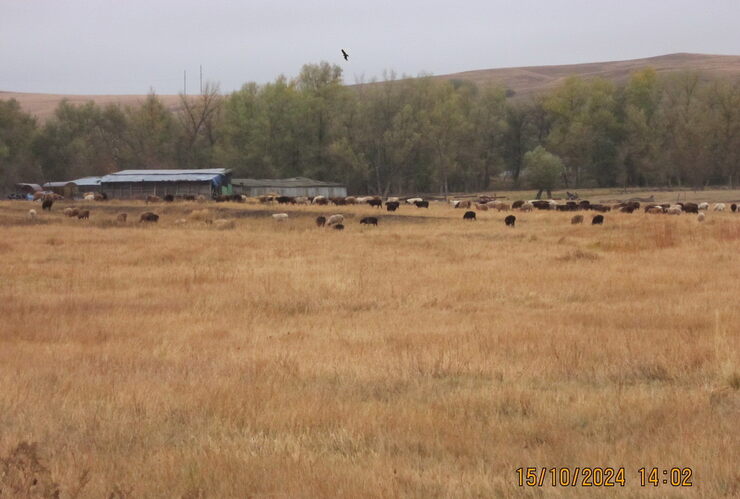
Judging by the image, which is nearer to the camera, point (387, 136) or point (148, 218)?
point (148, 218)

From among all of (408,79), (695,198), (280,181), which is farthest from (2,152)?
(695,198)

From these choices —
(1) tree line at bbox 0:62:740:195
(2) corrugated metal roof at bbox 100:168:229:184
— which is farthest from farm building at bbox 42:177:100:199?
(1) tree line at bbox 0:62:740:195

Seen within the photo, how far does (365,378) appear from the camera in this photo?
7.72m

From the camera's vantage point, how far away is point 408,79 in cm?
8862

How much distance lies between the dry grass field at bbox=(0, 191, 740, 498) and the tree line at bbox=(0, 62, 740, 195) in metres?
62.0

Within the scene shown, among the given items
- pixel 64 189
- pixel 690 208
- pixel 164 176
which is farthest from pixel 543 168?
pixel 64 189

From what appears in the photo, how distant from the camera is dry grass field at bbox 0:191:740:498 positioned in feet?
15.9

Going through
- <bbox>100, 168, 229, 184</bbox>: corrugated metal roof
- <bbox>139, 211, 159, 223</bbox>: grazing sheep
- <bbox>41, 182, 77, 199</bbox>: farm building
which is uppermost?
<bbox>100, 168, 229, 184</bbox>: corrugated metal roof

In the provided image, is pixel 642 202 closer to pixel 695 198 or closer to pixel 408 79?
pixel 695 198

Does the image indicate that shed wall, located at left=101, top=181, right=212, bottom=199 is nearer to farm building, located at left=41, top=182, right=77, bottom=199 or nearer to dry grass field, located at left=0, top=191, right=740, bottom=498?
farm building, located at left=41, top=182, right=77, bottom=199

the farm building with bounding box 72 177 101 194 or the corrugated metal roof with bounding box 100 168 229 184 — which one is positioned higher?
the corrugated metal roof with bounding box 100 168 229 184

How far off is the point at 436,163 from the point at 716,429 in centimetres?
8035

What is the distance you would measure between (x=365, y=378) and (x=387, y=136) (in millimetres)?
74950

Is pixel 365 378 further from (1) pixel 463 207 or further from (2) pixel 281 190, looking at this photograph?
(2) pixel 281 190
